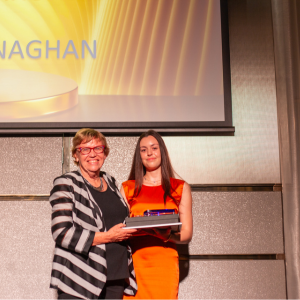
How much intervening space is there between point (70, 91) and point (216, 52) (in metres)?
1.11

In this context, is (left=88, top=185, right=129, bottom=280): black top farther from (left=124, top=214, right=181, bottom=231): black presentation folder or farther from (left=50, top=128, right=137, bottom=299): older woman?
(left=124, top=214, right=181, bottom=231): black presentation folder

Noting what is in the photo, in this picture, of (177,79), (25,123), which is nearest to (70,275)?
(25,123)

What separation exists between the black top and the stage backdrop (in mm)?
714

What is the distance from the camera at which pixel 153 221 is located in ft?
5.11

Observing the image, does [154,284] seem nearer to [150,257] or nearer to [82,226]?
[150,257]

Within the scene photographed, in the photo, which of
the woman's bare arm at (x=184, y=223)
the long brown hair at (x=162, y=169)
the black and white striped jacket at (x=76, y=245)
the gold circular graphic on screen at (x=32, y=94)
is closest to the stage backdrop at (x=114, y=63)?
the gold circular graphic on screen at (x=32, y=94)

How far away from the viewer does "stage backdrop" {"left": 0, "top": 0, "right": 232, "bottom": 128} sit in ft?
7.64

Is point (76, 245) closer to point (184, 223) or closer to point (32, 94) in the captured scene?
point (184, 223)

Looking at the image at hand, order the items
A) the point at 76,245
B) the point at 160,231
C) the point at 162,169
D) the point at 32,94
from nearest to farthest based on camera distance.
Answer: the point at 76,245 < the point at 160,231 < the point at 162,169 < the point at 32,94

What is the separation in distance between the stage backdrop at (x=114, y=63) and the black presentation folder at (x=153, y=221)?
90 centimetres

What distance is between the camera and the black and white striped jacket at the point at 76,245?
1.52 meters

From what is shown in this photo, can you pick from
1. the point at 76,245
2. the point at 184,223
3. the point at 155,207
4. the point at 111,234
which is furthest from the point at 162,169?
the point at 76,245

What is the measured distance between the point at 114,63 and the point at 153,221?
1.32 m

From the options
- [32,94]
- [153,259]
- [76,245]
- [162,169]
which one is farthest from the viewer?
[32,94]
